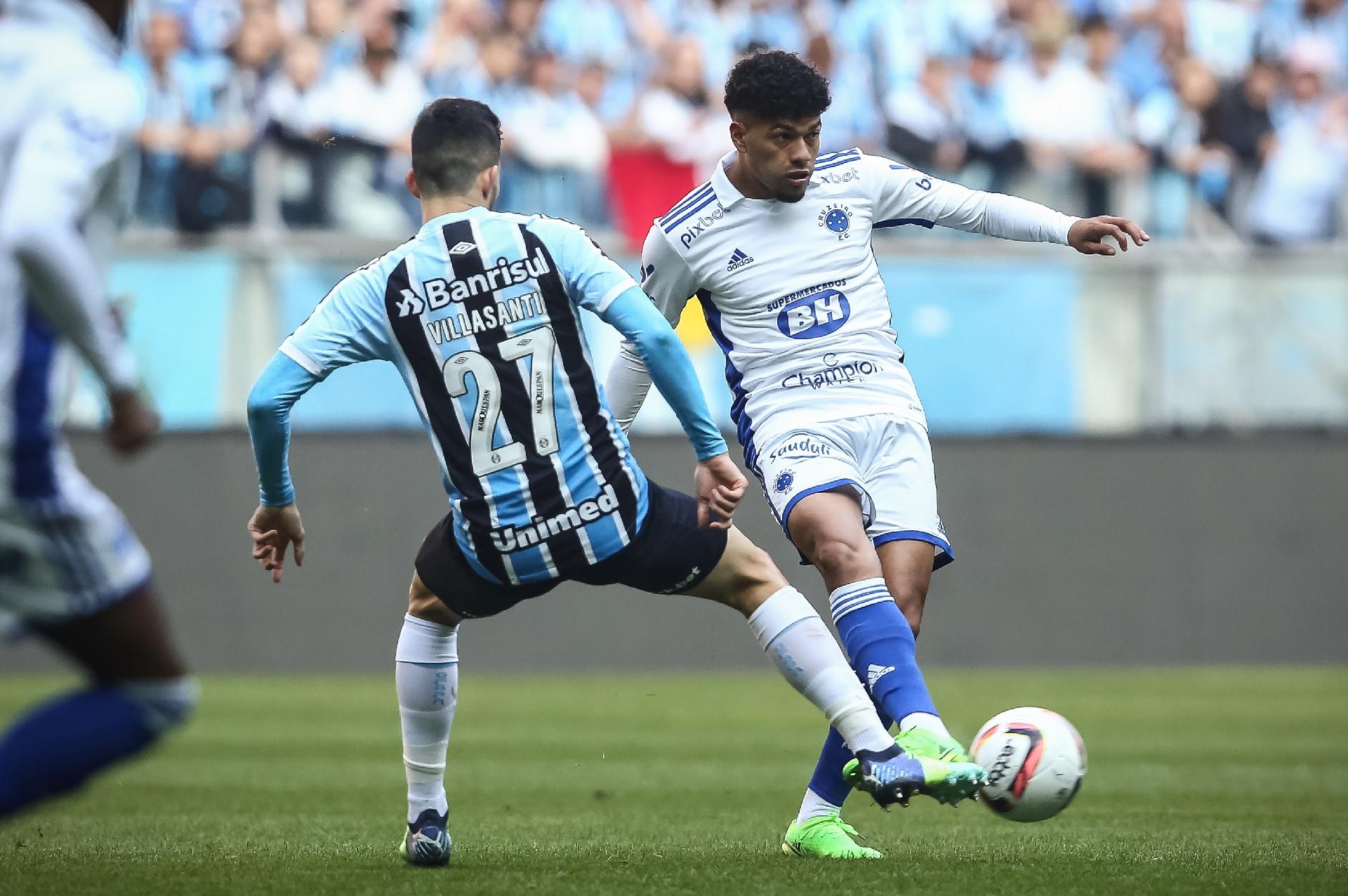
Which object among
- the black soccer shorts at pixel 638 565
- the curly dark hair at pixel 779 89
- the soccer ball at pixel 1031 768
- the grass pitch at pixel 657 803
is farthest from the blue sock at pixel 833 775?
the curly dark hair at pixel 779 89

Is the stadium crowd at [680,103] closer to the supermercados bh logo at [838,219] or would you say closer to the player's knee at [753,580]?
the supermercados bh logo at [838,219]

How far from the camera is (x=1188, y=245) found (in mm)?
14289

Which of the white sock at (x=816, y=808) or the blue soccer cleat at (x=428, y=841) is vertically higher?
the blue soccer cleat at (x=428, y=841)

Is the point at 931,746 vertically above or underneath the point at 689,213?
underneath

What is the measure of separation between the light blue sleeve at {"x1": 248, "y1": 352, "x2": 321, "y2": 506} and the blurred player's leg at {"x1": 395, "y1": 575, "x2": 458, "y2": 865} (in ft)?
1.84

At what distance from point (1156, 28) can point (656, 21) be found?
4139 millimetres

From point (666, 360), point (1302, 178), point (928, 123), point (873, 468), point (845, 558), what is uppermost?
point (666, 360)

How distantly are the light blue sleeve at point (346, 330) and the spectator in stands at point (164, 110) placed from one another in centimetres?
879

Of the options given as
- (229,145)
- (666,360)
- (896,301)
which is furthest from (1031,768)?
(229,145)

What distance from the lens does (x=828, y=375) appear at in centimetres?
595

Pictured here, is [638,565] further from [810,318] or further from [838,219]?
[838,219]

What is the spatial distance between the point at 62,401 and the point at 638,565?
179cm

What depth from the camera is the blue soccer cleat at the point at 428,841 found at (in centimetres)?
550

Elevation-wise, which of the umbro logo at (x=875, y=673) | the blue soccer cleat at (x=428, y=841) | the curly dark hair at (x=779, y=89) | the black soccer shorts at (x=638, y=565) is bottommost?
the blue soccer cleat at (x=428, y=841)
